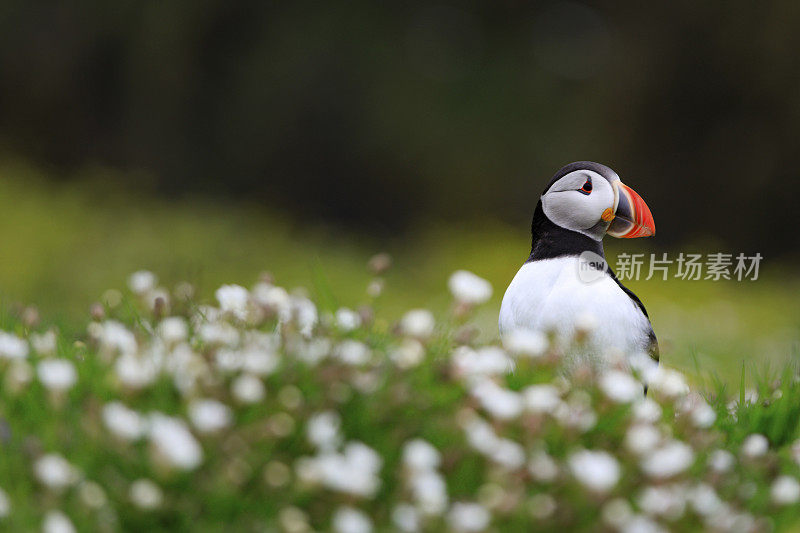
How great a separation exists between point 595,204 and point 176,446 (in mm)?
1951

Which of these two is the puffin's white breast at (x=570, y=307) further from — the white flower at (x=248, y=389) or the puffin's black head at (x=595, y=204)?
the white flower at (x=248, y=389)

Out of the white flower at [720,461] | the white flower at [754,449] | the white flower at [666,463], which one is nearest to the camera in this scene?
the white flower at [666,463]

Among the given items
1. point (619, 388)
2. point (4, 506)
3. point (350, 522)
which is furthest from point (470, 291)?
point (4, 506)

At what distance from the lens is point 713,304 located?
407 inches

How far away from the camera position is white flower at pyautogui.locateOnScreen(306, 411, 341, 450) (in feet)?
7.75

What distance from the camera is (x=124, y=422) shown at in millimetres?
2186

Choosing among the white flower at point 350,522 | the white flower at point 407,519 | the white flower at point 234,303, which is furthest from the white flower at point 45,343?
the white flower at point 407,519

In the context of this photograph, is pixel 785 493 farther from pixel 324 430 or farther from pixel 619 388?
pixel 324 430

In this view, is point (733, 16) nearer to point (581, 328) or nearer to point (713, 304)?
point (713, 304)

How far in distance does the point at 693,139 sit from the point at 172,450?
12586mm

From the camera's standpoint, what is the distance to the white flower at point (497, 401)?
241cm

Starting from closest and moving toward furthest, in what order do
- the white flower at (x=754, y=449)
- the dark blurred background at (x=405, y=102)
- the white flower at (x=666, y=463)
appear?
the white flower at (x=666, y=463) < the white flower at (x=754, y=449) < the dark blurred background at (x=405, y=102)

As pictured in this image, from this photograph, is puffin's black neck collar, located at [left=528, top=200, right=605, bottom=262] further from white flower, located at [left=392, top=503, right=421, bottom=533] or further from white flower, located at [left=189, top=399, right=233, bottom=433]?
white flower, located at [left=189, top=399, right=233, bottom=433]

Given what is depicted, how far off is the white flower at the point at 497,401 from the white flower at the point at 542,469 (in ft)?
0.42
